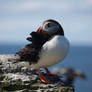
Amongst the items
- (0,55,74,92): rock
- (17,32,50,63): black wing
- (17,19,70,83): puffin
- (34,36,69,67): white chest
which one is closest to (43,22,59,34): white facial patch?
(17,19,70,83): puffin

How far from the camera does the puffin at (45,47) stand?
7383 mm

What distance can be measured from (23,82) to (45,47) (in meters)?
0.97

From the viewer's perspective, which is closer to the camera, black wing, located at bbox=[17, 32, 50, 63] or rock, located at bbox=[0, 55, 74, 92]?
rock, located at bbox=[0, 55, 74, 92]

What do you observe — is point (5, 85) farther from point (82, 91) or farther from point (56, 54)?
point (82, 91)

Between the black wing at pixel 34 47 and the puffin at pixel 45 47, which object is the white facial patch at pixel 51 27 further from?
the black wing at pixel 34 47

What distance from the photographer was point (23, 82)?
731 centimetres

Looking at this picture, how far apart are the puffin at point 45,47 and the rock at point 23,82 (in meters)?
0.23

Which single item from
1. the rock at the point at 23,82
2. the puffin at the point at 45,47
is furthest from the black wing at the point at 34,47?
the rock at the point at 23,82

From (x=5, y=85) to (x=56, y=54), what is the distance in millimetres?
1382

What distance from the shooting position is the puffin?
738 cm

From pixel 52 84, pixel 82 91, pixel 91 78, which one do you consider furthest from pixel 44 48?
pixel 91 78

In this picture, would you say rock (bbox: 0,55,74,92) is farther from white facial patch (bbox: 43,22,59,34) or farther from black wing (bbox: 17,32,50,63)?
white facial patch (bbox: 43,22,59,34)

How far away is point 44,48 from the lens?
7.48 m

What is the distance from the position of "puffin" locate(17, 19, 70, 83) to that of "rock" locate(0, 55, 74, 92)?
231 mm
